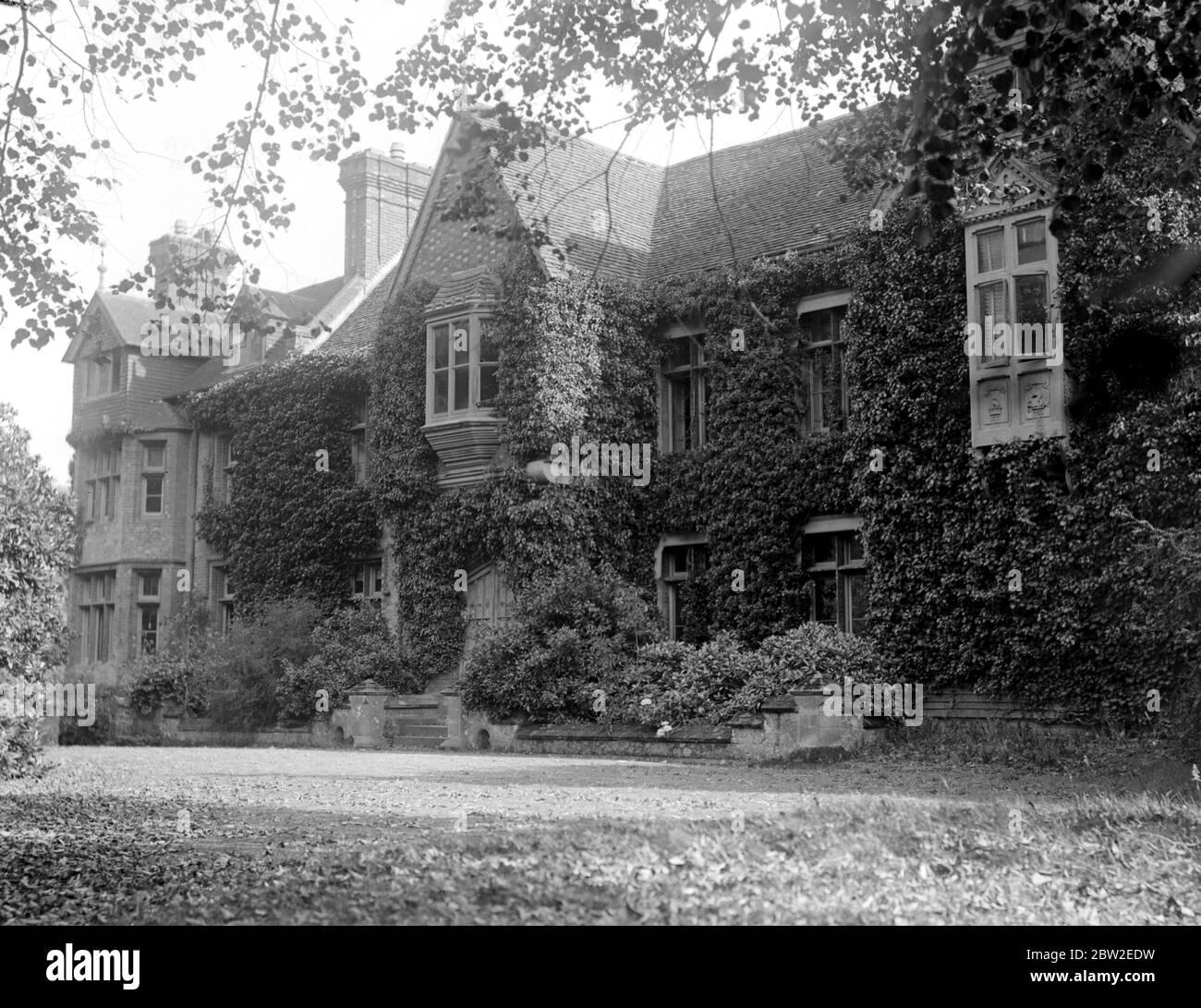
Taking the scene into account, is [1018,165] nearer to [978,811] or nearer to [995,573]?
[995,573]

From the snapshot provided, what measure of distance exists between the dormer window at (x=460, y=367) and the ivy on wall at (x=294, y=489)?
3373 millimetres

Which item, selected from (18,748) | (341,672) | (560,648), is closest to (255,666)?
Answer: (341,672)

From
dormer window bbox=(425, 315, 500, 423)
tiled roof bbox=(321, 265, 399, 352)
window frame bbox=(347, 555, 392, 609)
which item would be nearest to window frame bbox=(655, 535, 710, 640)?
dormer window bbox=(425, 315, 500, 423)

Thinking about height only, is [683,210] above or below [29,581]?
above

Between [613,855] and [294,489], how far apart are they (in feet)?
72.8

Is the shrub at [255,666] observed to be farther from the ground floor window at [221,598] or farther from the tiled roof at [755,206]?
the tiled roof at [755,206]

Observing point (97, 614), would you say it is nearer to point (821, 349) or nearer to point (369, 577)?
point (369, 577)

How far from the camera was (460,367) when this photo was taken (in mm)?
23453

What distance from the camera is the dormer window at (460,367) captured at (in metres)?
23.1

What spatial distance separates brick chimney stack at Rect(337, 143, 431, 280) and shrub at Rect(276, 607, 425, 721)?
472 inches

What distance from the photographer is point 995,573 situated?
17.0 metres

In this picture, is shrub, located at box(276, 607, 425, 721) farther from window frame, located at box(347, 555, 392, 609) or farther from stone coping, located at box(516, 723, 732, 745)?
stone coping, located at box(516, 723, 732, 745)

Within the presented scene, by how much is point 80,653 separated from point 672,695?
65.2 feet

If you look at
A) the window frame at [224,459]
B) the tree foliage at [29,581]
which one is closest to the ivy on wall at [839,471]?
the window frame at [224,459]
